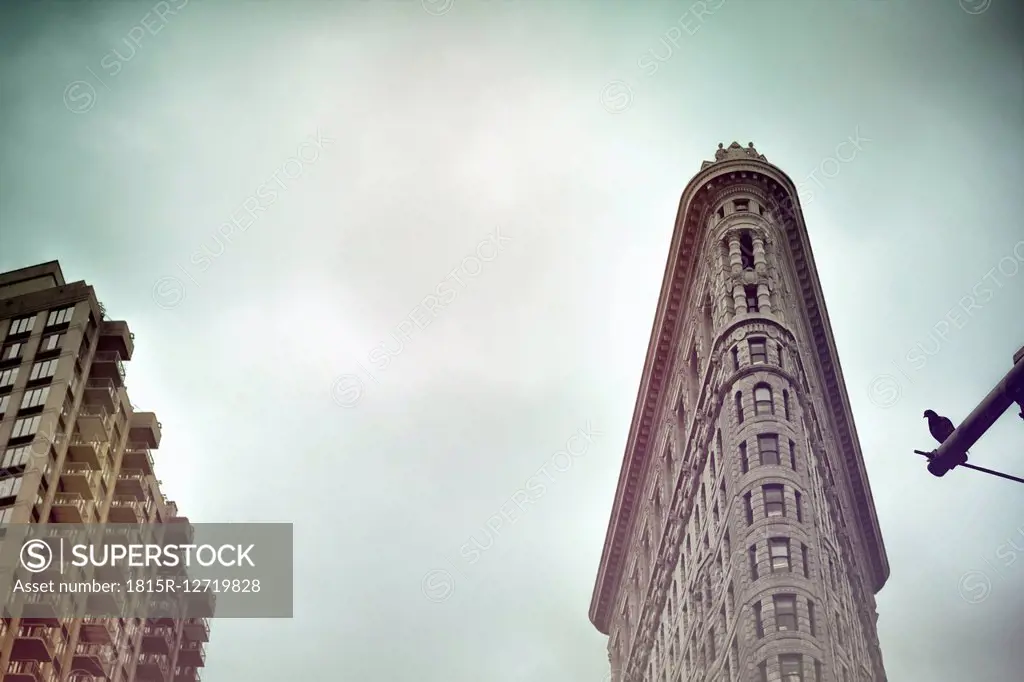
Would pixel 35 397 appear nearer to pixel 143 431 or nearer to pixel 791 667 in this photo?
pixel 143 431

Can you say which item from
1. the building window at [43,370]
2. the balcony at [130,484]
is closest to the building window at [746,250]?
the balcony at [130,484]

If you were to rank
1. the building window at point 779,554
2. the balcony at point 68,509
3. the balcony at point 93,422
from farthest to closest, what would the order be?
the balcony at point 93,422 → the balcony at point 68,509 → the building window at point 779,554

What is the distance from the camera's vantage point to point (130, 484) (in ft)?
291

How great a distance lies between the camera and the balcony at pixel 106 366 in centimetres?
8594

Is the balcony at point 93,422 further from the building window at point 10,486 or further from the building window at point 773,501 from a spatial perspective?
the building window at point 773,501

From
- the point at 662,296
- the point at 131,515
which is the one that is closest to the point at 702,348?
the point at 662,296

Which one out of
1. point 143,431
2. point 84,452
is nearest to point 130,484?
point 143,431

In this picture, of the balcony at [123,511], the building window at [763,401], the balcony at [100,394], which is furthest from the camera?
the balcony at [123,511]

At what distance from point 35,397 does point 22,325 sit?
8107 mm

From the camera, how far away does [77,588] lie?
78.3 m

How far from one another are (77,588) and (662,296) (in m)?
50.7

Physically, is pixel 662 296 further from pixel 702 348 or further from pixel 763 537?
pixel 763 537

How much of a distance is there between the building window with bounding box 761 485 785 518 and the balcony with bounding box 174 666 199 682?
61.9m

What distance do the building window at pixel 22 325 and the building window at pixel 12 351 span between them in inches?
44.4
